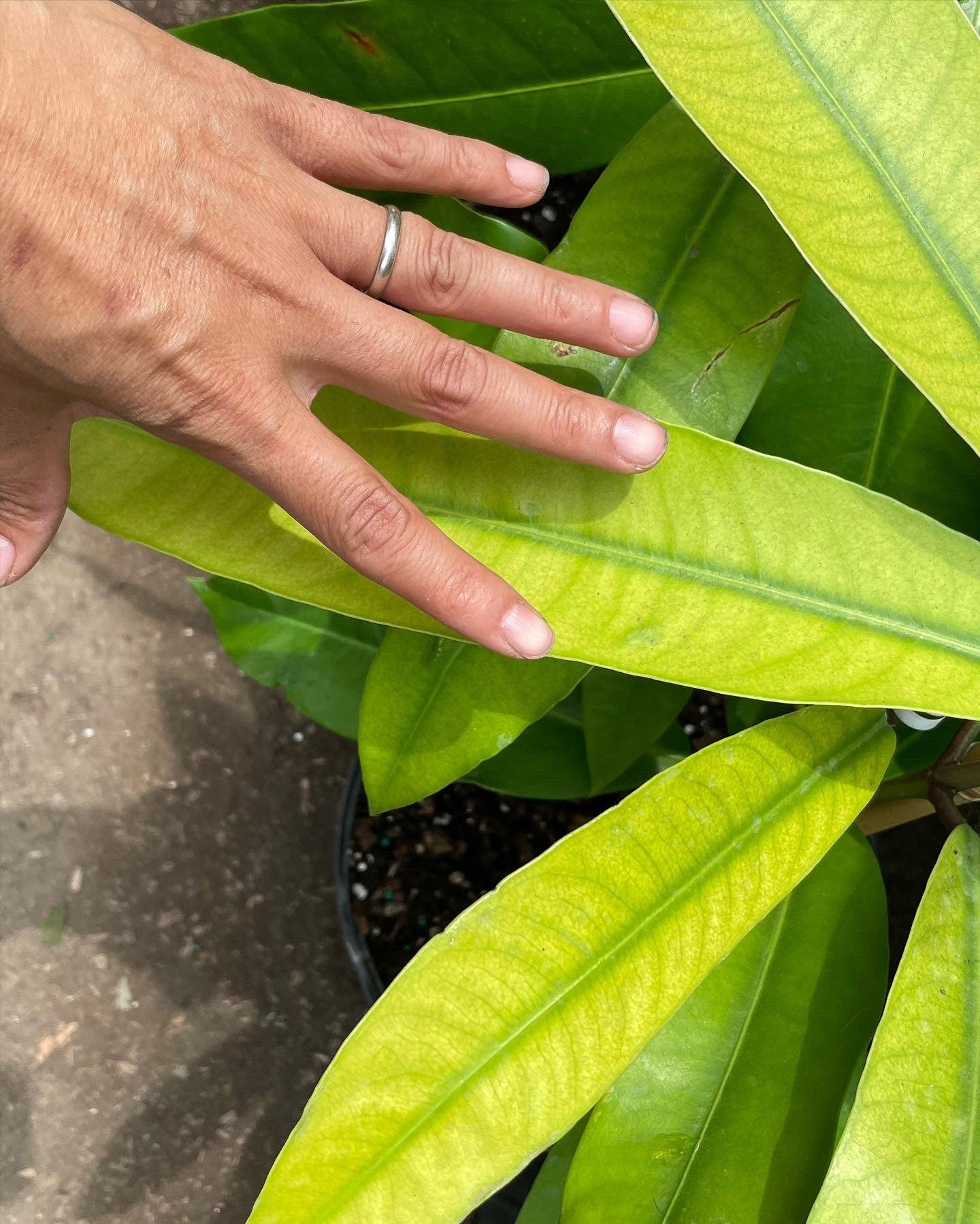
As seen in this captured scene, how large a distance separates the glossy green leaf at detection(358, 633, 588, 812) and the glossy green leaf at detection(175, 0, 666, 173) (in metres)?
0.45

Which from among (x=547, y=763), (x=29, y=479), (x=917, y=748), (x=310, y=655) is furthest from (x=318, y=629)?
(x=917, y=748)

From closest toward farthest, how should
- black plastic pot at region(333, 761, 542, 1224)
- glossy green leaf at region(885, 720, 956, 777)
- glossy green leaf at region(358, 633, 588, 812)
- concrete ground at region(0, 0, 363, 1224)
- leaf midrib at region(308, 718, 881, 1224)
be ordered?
leaf midrib at region(308, 718, 881, 1224) < glossy green leaf at region(358, 633, 588, 812) < glossy green leaf at region(885, 720, 956, 777) < black plastic pot at region(333, 761, 542, 1224) < concrete ground at region(0, 0, 363, 1224)

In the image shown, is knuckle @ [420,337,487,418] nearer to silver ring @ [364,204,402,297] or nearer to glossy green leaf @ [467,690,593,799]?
silver ring @ [364,204,402,297]

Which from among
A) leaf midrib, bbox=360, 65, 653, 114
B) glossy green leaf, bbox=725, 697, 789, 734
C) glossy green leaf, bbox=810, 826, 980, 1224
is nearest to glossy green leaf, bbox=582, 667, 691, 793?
glossy green leaf, bbox=725, 697, 789, 734

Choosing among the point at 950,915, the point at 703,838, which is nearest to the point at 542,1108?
the point at 703,838

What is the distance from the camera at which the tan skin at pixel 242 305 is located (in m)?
0.54

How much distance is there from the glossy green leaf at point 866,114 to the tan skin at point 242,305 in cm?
13

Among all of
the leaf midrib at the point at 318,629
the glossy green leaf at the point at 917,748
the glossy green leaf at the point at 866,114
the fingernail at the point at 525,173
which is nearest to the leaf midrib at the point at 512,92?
the fingernail at the point at 525,173

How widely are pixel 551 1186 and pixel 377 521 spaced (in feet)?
1.98

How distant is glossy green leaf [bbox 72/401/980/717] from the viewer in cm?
56

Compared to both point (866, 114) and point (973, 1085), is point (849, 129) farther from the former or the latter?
point (973, 1085)

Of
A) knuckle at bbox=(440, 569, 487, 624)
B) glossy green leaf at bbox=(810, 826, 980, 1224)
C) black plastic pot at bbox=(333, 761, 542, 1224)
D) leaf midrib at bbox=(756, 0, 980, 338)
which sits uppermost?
leaf midrib at bbox=(756, 0, 980, 338)

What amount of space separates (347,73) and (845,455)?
19.9 inches

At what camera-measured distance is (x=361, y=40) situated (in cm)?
78
